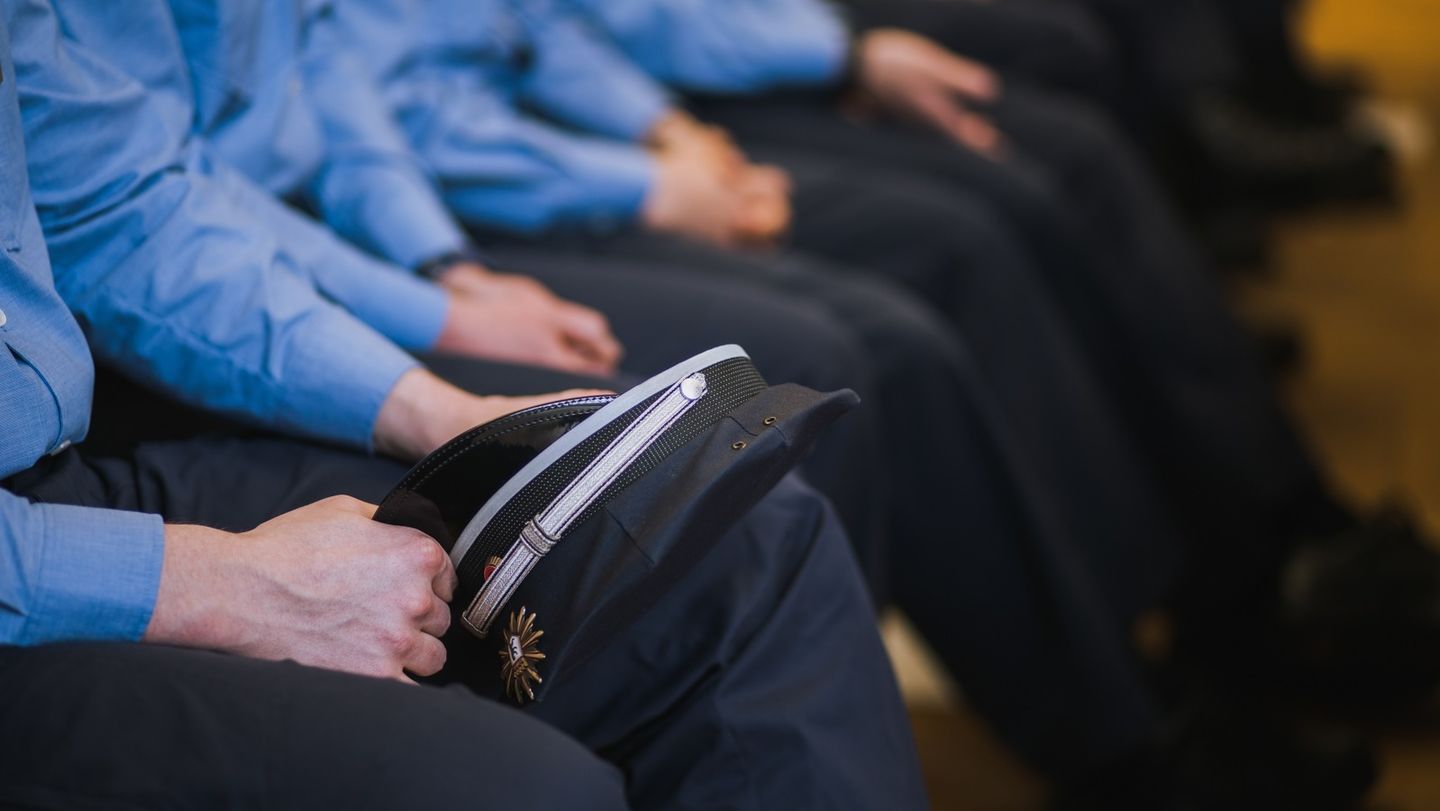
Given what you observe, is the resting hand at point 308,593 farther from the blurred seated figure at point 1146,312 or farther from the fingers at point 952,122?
the fingers at point 952,122

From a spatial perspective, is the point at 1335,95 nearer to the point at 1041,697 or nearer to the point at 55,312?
the point at 1041,697

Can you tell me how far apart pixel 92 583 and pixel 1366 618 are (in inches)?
48.5

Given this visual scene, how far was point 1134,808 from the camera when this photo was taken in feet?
4.22

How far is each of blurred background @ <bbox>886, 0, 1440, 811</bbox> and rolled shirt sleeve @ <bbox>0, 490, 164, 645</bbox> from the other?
89 cm

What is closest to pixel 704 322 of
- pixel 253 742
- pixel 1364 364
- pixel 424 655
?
pixel 424 655

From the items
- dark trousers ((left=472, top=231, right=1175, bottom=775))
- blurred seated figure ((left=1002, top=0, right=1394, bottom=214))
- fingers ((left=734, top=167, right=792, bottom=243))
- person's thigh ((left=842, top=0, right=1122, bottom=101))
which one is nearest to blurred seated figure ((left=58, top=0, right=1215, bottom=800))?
dark trousers ((left=472, top=231, right=1175, bottom=775))

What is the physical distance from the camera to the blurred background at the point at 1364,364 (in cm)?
142

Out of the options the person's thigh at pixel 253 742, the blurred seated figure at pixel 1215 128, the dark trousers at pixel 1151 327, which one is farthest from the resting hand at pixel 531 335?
the blurred seated figure at pixel 1215 128

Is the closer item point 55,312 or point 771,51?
point 55,312

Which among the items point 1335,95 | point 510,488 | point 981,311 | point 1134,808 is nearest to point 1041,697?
point 1134,808

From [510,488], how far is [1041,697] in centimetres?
68

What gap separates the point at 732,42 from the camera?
1767 mm

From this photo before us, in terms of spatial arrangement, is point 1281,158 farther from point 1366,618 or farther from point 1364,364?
point 1366,618

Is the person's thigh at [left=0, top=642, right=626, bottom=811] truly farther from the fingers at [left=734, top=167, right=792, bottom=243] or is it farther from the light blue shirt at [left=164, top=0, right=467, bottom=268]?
the fingers at [left=734, top=167, right=792, bottom=243]
